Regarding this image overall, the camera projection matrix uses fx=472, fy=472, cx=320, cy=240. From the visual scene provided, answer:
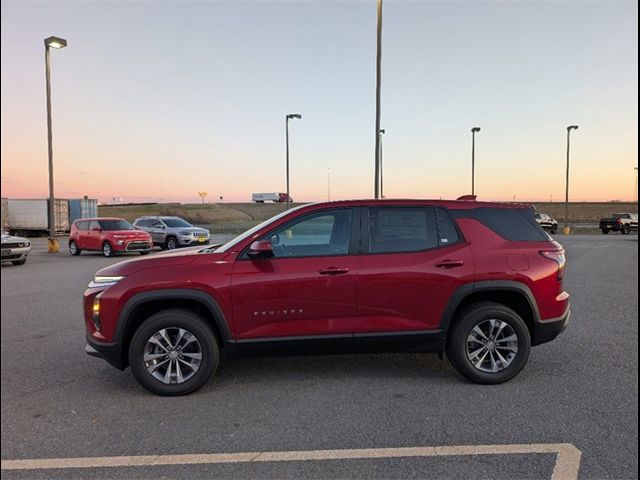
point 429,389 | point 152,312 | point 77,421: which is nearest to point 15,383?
point 77,421

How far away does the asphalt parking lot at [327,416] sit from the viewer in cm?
301

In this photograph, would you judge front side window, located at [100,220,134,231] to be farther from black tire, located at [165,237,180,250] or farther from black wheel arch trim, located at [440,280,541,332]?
black wheel arch trim, located at [440,280,541,332]

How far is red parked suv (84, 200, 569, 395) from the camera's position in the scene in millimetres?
4133

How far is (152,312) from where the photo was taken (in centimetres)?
428

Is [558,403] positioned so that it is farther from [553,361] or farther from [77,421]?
[77,421]

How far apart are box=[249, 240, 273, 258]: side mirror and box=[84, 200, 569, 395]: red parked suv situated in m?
0.01

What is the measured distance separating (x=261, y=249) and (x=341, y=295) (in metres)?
0.82

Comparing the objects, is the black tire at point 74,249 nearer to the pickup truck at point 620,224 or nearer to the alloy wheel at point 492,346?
the alloy wheel at point 492,346

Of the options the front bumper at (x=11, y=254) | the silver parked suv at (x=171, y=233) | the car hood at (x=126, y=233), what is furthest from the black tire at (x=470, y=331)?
the silver parked suv at (x=171, y=233)

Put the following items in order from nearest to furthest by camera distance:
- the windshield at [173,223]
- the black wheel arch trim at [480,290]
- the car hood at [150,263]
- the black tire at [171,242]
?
1. the car hood at [150,263]
2. the black wheel arch trim at [480,290]
3. the black tire at [171,242]
4. the windshield at [173,223]

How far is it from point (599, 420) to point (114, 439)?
3.63 metres

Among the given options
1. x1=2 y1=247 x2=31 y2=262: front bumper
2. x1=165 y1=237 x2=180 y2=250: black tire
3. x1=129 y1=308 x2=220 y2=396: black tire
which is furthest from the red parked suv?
x1=165 y1=237 x2=180 y2=250: black tire

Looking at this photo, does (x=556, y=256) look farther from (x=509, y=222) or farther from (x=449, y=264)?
(x=449, y=264)

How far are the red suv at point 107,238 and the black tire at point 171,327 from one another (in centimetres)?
1475
